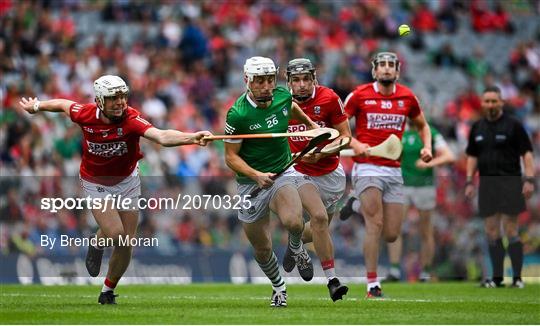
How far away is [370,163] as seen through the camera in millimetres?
15008

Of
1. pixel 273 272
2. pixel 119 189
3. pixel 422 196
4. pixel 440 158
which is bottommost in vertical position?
pixel 273 272

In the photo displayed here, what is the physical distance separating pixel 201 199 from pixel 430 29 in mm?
14755

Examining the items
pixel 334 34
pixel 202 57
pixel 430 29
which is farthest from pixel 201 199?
pixel 430 29

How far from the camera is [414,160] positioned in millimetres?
19344

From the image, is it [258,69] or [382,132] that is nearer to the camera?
[258,69]

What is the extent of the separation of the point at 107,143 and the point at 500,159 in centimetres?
679

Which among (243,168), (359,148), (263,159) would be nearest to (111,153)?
(243,168)

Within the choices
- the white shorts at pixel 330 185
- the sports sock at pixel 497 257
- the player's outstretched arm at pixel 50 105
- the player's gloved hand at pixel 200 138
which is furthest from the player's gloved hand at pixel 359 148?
the sports sock at pixel 497 257

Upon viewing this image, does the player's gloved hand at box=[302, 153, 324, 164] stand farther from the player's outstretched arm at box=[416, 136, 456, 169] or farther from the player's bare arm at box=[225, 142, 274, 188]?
the player's outstretched arm at box=[416, 136, 456, 169]

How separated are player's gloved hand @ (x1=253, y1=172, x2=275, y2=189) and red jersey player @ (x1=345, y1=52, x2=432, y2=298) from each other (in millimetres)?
2558

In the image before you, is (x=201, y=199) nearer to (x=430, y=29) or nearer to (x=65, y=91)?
(x=65, y=91)

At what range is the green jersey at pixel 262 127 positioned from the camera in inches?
491

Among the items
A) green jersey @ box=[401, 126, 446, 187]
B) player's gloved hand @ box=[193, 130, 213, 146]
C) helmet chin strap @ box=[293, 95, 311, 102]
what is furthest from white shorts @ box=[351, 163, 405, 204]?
green jersey @ box=[401, 126, 446, 187]

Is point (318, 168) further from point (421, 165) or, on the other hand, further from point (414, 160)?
point (414, 160)
